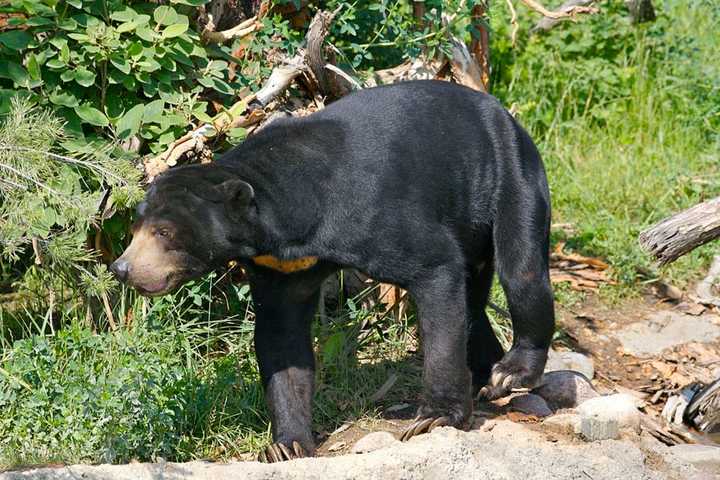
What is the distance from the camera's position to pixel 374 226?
5.05 metres

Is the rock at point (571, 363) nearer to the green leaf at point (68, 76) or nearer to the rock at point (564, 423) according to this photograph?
the rock at point (564, 423)

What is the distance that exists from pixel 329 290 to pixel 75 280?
1498 mm

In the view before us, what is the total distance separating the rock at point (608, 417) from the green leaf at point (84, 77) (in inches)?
117

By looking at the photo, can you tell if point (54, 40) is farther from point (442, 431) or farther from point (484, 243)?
point (442, 431)

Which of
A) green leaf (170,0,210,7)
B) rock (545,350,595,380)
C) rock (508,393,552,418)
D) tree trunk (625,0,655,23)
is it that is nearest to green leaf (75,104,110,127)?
green leaf (170,0,210,7)

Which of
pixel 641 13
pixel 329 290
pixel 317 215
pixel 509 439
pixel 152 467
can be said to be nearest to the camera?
pixel 152 467

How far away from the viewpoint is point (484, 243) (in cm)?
585

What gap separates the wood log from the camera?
5.79 metres

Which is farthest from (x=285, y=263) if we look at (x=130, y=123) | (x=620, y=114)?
(x=620, y=114)

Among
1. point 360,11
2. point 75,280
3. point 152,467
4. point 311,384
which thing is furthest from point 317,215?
point 360,11

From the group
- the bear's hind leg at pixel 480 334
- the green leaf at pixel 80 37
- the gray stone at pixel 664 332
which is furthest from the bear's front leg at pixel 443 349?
the gray stone at pixel 664 332

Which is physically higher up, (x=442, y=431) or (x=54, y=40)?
(x=54, y=40)

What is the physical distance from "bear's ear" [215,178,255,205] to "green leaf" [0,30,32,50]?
1.72 m

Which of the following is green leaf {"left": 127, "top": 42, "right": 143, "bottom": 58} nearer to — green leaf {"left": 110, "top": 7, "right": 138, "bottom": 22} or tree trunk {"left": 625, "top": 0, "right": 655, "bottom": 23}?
green leaf {"left": 110, "top": 7, "right": 138, "bottom": 22}
